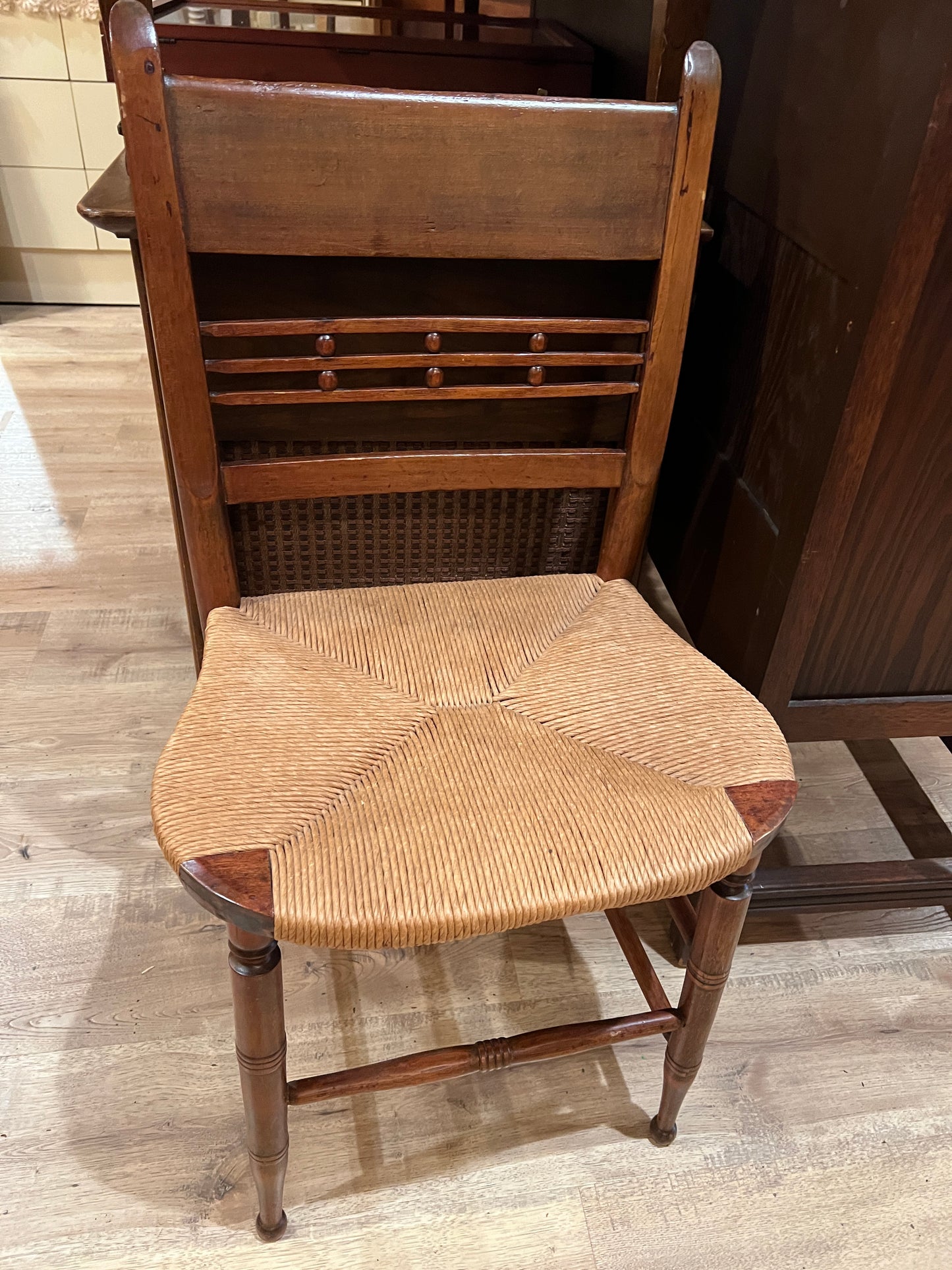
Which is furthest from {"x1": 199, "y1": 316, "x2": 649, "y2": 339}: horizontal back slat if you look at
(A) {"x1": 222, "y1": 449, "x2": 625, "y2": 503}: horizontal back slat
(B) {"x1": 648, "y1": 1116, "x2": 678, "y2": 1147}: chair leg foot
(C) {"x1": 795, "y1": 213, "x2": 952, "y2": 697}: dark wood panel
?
(B) {"x1": 648, "y1": 1116, "x2": 678, "y2": 1147}: chair leg foot

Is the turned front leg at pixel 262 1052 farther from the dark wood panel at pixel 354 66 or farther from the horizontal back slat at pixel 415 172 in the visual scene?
the dark wood panel at pixel 354 66

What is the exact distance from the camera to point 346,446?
966 mm

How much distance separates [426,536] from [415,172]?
0.36 meters

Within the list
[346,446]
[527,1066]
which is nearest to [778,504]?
[346,446]

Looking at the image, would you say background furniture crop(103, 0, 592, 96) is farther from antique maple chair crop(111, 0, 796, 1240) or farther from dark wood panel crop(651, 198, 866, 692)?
antique maple chair crop(111, 0, 796, 1240)

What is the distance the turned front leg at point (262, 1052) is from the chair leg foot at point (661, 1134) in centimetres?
38

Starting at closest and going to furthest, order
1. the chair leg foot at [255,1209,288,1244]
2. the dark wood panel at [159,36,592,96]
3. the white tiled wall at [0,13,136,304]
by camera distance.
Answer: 1. the chair leg foot at [255,1209,288,1244]
2. the dark wood panel at [159,36,592,96]
3. the white tiled wall at [0,13,136,304]

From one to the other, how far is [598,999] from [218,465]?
735 mm

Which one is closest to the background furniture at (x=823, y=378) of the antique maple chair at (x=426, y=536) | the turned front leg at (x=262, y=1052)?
the antique maple chair at (x=426, y=536)

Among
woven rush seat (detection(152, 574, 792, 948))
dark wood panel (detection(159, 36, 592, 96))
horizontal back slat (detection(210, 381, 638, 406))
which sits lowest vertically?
woven rush seat (detection(152, 574, 792, 948))

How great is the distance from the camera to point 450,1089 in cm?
103

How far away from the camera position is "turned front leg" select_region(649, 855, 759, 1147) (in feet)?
2.60

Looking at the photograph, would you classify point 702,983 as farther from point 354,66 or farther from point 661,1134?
point 354,66

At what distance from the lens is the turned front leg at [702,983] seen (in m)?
0.79
